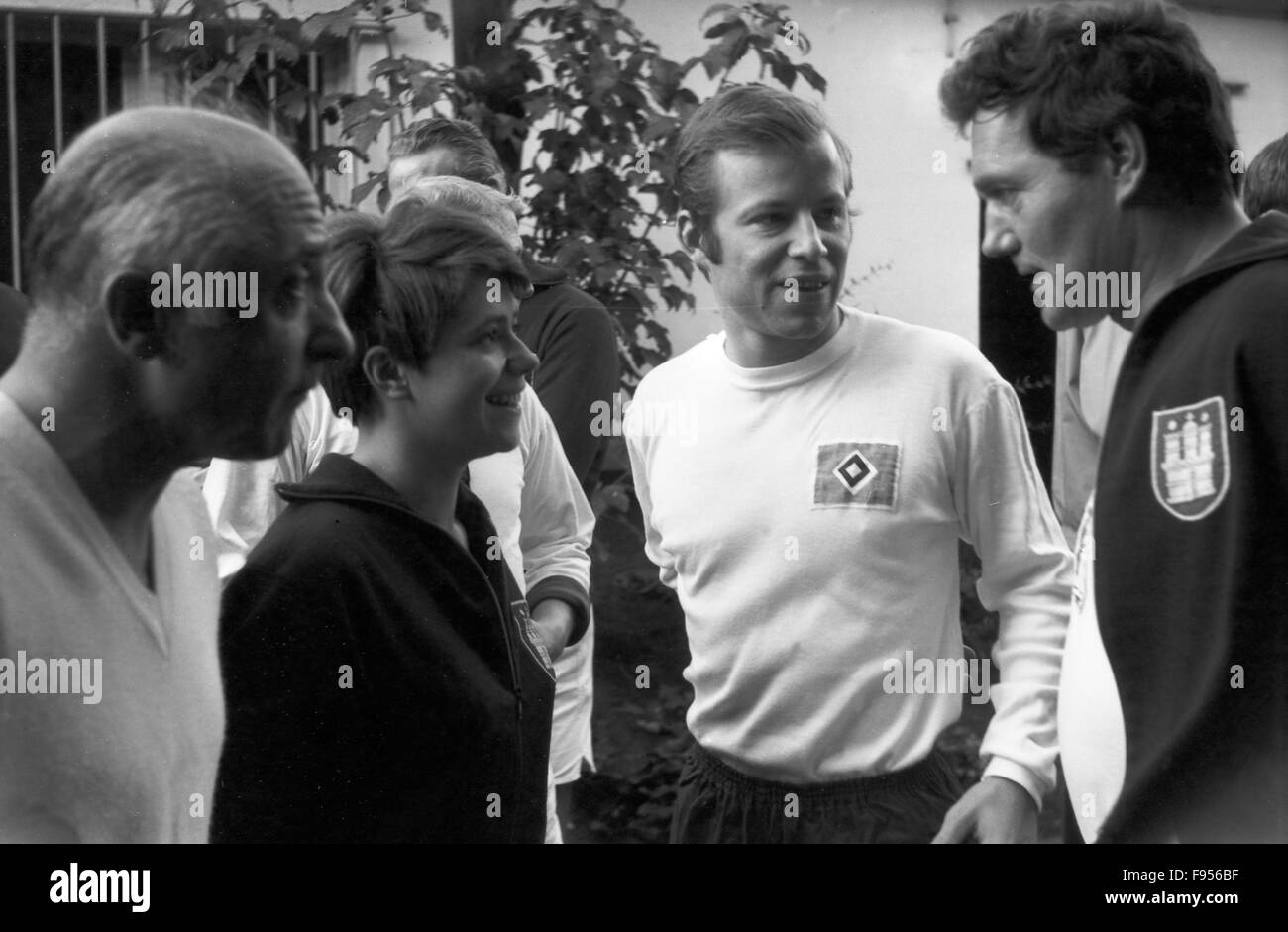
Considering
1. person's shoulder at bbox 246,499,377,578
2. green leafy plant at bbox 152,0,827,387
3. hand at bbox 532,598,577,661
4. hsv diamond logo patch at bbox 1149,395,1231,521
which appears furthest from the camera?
green leafy plant at bbox 152,0,827,387

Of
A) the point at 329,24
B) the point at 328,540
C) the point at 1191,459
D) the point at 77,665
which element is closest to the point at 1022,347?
the point at 1191,459

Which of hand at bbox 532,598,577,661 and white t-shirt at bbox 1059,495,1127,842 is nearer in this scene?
white t-shirt at bbox 1059,495,1127,842

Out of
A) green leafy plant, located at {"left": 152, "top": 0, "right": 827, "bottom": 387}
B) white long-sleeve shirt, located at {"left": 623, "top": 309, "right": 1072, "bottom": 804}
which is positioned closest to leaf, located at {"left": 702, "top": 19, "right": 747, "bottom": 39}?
green leafy plant, located at {"left": 152, "top": 0, "right": 827, "bottom": 387}

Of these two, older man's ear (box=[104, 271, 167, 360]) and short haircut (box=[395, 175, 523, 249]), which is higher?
short haircut (box=[395, 175, 523, 249])

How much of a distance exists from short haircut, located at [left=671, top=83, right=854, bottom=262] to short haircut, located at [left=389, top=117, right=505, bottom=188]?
0.98ft

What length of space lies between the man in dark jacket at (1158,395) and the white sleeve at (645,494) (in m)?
0.59

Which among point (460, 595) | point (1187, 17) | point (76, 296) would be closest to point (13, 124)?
point (76, 296)

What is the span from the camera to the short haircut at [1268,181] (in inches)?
92.7

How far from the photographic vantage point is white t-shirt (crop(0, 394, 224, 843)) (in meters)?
1.96

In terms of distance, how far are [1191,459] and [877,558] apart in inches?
17.9

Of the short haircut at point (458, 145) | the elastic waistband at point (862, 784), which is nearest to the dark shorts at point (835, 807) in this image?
the elastic waistband at point (862, 784)

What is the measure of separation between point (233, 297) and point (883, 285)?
1.02 m

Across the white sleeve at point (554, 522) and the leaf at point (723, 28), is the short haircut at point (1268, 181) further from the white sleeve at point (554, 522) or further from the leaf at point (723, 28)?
the white sleeve at point (554, 522)

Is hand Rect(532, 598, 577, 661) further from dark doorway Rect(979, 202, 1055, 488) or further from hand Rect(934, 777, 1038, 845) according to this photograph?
dark doorway Rect(979, 202, 1055, 488)
